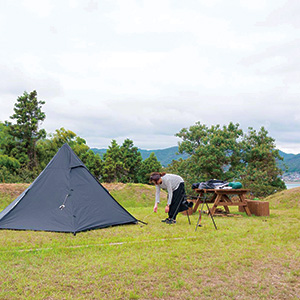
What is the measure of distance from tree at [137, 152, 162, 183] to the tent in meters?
30.0

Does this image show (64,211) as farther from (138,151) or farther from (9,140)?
(138,151)

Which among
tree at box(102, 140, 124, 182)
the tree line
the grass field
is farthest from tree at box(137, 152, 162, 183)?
the grass field

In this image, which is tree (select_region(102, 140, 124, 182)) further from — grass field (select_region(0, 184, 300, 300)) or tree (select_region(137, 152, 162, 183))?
grass field (select_region(0, 184, 300, 300))

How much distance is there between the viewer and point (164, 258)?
16.3 ft

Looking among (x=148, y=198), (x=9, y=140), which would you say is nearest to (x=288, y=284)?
(x=148, y=198)

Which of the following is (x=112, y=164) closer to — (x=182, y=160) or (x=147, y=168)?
(x=147, y=168)

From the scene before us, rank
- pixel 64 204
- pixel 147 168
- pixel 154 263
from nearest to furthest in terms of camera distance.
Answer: pixel 154 263, pixel 64 204, pixel 147 168

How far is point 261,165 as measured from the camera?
78.4 ft

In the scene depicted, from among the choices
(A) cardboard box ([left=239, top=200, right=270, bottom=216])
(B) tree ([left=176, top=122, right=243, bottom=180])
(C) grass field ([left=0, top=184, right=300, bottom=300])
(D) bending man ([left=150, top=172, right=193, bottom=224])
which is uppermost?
(B) tree ([left=176, top=122, right=243, bottom=180])

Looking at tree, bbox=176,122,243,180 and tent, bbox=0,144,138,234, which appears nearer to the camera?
tent, bbox=0,144,138,234

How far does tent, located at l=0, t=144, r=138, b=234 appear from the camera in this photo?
7539 mm

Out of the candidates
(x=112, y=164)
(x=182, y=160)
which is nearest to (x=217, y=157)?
(x=182, y=160)

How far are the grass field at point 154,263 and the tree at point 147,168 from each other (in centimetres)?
3083

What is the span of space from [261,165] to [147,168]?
58.7 ft
